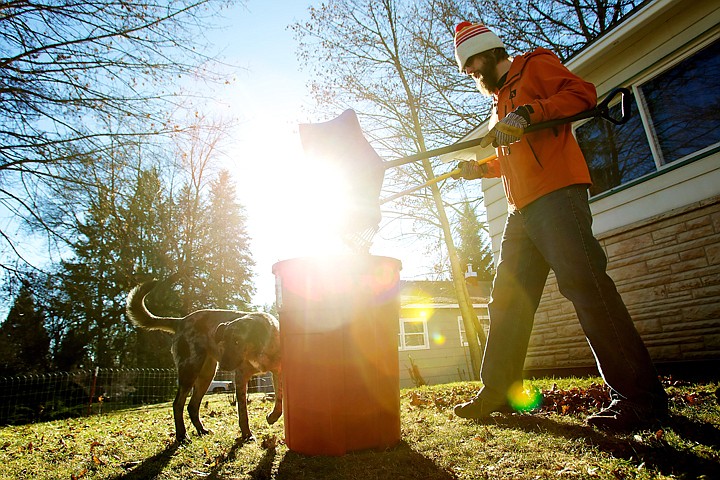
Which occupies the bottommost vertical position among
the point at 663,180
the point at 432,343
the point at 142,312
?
the point at 432,343

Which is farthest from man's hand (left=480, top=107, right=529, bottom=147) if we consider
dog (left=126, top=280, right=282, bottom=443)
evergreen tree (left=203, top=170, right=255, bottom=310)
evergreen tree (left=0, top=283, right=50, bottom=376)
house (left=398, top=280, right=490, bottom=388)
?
evergreen tree (left=203, top=170, right=255, bottom=310)

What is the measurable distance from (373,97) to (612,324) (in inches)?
502

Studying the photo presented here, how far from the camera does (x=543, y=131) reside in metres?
2.54

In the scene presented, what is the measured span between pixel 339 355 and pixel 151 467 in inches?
55.6

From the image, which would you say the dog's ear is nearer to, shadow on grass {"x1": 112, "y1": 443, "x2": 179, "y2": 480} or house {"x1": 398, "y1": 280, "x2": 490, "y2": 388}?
shadow on grass {"x1": 112, "y1": 443, "x2": 179, "y2": 480}

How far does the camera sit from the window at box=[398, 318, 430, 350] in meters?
17.9

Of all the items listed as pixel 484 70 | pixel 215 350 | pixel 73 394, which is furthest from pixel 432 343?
pixel 484 70

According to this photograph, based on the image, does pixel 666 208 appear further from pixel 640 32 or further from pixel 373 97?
pixel 373 97

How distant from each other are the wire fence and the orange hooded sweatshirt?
8224mm

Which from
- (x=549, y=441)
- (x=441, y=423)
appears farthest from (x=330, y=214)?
(x=549, y=441)

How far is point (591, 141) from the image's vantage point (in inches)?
268

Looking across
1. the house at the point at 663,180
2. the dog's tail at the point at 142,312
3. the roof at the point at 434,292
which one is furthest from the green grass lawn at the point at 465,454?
the roof at the point at 434,292

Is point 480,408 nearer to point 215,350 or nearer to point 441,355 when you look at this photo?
point 215,350

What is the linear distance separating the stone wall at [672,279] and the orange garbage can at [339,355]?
454 cm
